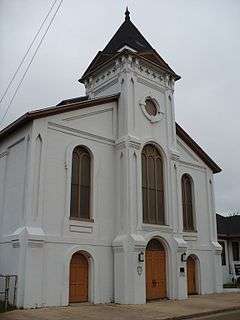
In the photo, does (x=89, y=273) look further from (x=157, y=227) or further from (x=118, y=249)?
(x=157, y=227)

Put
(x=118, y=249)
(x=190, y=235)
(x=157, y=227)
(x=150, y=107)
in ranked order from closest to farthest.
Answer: (x=118, y=249) → (x=157, y=227) → (x=150, y=107) → (x=190, y=235)

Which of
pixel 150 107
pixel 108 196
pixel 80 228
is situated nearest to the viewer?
pixel 80 228

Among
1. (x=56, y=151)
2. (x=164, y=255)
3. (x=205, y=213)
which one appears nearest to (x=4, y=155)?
(x=56, y=151)

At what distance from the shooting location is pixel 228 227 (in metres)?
36.1

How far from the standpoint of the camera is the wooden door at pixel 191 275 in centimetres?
2277

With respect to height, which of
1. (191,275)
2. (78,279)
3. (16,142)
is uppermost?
(16,142)

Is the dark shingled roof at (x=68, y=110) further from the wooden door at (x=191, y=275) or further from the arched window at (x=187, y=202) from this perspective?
the wooden door at (x=191, y=275)

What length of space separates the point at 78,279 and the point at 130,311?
3157mm

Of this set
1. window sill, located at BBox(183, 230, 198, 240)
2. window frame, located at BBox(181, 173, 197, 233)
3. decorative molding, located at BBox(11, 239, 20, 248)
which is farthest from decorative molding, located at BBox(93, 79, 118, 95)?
decorative molding, located at BBox(11, 239, 20, 248)

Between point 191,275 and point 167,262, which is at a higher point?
point 167,262

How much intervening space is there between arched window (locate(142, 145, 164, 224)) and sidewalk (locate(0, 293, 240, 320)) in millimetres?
4240

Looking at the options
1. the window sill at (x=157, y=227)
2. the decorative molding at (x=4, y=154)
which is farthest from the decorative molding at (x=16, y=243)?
the window sill at (x=157, y=227)

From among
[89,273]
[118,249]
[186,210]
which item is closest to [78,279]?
A: [89,273]

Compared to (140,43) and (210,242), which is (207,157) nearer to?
(210,242)
